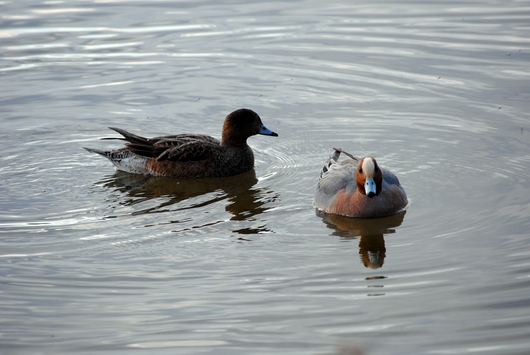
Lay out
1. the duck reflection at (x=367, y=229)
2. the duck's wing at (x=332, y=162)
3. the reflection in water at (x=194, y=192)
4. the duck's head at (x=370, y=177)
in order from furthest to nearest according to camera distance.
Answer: the duck's wing at (x=332, y=162) < the reflection in water at (x=194, y=192) < the duck's head at (x=370, y=177) < the duck reflection at (x=367, y=229)

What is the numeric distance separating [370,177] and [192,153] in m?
2.73

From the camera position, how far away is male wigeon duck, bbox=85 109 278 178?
11.0m

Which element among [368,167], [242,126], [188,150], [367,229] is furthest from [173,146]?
[367,229]

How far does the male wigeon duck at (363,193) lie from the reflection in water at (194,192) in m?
0.70

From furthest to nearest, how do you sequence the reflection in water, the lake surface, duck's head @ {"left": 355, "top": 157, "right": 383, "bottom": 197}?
the reflection in water
duck's head @ {"left": 355, "top": 157, "right": 383, "bottom": 197}
the lake surface

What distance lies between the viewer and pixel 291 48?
14977mm

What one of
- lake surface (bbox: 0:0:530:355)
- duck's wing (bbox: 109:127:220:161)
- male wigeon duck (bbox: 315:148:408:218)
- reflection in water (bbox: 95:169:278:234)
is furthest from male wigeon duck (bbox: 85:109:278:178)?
male wigeon duck (bbox: 315:148:408:218)

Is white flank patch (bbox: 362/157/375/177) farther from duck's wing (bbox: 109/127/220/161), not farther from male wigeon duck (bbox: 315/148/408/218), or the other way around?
duck's wing (bbox: 109/127/220/161)

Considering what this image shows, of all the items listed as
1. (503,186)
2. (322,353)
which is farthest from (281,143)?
(322,353)

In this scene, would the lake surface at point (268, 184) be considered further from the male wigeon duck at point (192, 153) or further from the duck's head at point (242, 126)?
the duck's head at point (242, 126)

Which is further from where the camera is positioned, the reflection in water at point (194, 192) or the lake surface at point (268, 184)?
the reflection in water at point (194, 192)

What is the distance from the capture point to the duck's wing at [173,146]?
36.0 feet

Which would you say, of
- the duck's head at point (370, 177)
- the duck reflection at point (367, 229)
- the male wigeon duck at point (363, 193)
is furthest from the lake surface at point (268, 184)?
the duck's head at point (370, 177)

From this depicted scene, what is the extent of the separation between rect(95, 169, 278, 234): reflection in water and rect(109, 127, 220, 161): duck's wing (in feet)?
0.98
